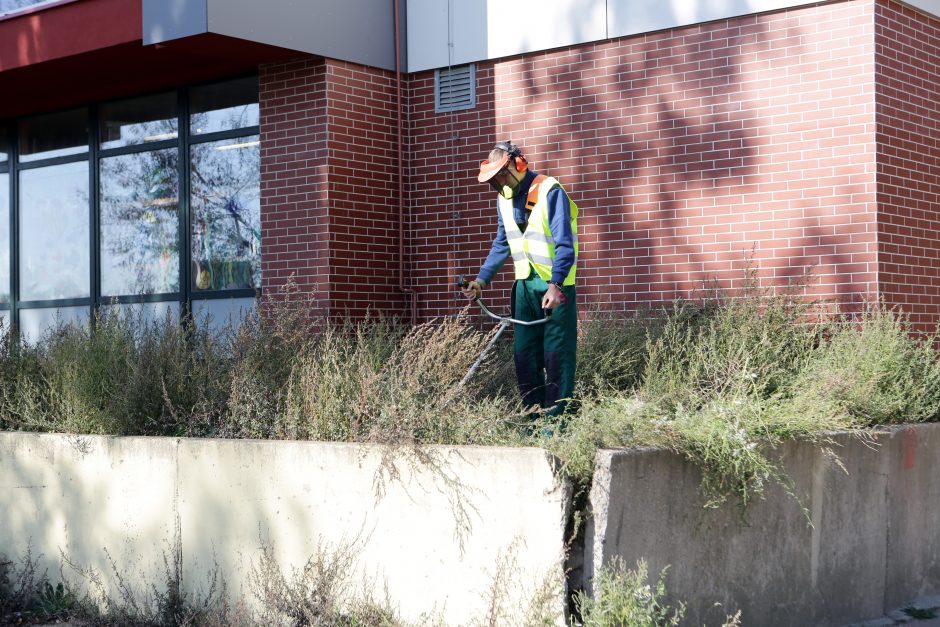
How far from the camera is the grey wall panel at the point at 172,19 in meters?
9.70

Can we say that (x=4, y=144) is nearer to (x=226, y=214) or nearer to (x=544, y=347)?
(x=226, y=214)

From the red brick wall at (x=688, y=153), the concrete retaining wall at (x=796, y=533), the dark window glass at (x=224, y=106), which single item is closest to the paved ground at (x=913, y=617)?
the concrete retaining wall at (x=796, y=533)

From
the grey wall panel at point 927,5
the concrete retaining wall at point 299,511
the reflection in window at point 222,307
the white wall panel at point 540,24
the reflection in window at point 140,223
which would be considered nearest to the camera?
the concrete retaining wall at point 299,511

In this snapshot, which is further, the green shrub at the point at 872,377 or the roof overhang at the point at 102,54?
the roof overhang at the point at 102,54

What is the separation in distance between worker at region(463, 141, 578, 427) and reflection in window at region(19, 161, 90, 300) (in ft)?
24.3

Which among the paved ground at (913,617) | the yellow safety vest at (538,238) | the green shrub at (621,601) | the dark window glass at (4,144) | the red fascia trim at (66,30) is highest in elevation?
the red fascia trim at (66,30)

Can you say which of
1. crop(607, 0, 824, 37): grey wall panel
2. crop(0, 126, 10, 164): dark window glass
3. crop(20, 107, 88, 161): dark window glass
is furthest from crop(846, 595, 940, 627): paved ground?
crop(0, 126, 10, 164): dark window glass

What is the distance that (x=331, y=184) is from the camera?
418 inches

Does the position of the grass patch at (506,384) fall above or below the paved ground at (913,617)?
above

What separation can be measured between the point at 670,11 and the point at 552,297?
Answer: 3870mm

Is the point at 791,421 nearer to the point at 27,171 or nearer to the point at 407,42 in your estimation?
the point at 407,42

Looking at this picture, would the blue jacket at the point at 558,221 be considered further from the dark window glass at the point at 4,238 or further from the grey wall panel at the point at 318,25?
the dark window glass at the point at 4,238

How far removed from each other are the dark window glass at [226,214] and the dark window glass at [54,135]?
2.04 m

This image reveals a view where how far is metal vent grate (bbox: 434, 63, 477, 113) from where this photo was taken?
11.0 metres
